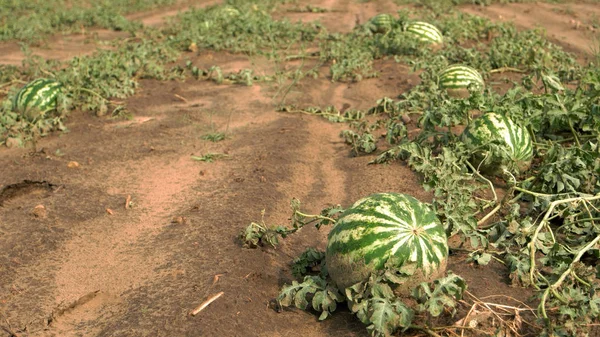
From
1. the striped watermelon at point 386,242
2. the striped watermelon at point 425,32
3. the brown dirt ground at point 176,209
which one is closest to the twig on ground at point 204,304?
the brown dirt ground at point 176,209

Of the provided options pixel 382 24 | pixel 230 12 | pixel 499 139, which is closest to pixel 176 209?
pixel 499 139

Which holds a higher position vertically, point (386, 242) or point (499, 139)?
point (386, 242)

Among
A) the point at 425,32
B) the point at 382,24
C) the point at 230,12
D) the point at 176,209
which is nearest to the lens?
the point at 176,209

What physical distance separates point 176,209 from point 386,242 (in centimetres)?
214

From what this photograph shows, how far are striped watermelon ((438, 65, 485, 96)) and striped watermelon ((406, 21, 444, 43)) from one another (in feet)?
7.66

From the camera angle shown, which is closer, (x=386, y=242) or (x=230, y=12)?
(x=386, y=242)

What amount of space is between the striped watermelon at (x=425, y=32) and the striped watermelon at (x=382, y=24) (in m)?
0.48

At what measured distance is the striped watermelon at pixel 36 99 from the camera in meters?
6.64

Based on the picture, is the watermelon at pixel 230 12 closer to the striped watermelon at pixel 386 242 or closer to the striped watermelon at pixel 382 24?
the striped watermelon at pixel 382 24

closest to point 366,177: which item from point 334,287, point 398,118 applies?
point 398,118

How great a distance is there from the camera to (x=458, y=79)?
689 centimetres

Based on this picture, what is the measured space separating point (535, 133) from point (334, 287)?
2870 millimetres

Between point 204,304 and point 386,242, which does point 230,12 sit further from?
point 386,242

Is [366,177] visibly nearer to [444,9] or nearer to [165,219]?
[165,219]
